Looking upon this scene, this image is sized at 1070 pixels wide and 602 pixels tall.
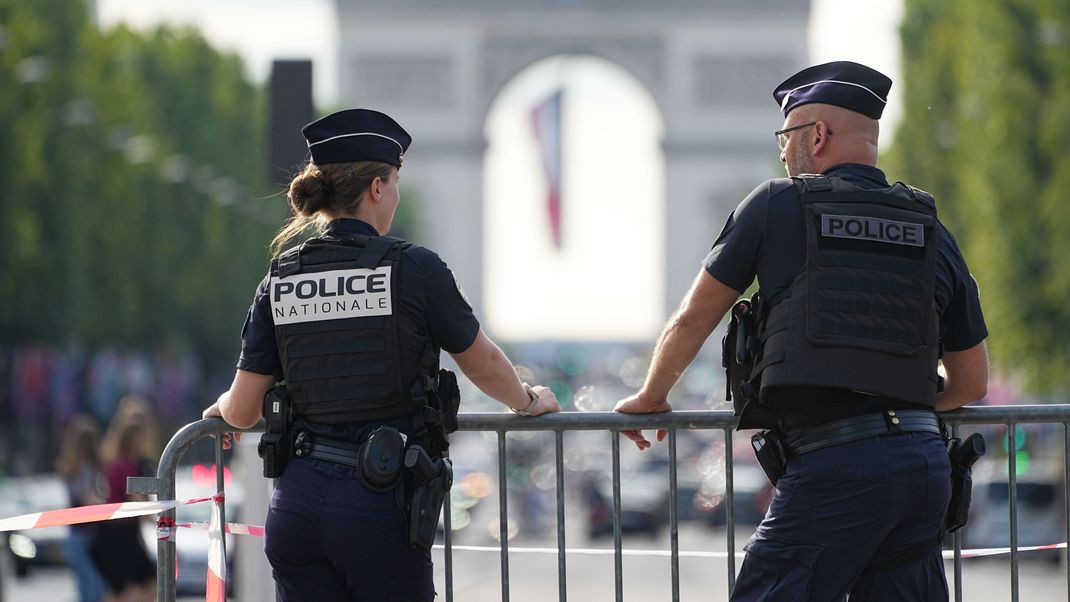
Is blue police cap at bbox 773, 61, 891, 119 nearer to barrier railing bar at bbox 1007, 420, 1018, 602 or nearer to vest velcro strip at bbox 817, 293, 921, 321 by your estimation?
vest velcro strip at bbox 817, 293, 921, 321

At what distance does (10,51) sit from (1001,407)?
77.2 ft

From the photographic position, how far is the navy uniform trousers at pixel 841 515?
3.73 m

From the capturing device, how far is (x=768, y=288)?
385 centimetres

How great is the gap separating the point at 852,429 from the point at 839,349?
18cm

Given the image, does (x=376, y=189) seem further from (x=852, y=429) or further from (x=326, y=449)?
(x=852, y=429)

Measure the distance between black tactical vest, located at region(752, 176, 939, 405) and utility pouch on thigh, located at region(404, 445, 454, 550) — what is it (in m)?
0.75

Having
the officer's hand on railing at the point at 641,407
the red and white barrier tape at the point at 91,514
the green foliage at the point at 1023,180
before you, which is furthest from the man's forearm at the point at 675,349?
the green foliage at the point at 1023,180

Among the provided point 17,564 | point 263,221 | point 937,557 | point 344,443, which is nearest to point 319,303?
point 344,443

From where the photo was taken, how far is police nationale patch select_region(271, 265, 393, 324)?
3.90m

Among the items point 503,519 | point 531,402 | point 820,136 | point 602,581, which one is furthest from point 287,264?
point 602,581

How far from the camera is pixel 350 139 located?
397 cm

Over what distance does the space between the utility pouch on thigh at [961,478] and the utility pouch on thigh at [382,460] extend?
1.26m

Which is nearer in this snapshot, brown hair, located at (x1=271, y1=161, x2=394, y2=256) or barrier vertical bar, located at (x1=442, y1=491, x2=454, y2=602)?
brown hair, located at (x1=271, y1=161, x2=394, y2=256)

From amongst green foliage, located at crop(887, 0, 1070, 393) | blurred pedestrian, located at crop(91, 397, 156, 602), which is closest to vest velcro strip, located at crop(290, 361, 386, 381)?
blurred pedestrian, located at crop(91, 397, 156, 602)
